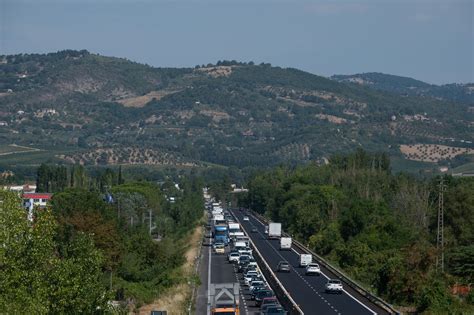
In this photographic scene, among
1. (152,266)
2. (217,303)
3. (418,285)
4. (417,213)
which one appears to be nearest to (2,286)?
(217,303)

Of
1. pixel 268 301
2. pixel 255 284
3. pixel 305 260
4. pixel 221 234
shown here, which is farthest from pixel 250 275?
pixel 221 234

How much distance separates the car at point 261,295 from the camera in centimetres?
5956

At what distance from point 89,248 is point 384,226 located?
56.6 m

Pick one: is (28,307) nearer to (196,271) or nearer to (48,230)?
(48,230)

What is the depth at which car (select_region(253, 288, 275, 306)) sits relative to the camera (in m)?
59.6

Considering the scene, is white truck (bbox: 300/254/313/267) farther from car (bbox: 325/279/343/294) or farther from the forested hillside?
car (bbox: 325/279/343/294)

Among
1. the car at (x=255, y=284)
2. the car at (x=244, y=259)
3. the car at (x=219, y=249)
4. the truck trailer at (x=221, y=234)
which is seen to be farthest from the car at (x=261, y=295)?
the truck trailer at (x=221, y=234)

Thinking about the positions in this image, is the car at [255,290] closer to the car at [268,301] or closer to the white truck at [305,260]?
the car at [268,301]

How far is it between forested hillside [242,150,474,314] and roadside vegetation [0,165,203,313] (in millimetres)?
13248

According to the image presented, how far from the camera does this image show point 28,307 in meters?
34.7

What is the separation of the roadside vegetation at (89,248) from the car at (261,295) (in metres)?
7.70

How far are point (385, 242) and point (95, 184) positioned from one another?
65.5 metres

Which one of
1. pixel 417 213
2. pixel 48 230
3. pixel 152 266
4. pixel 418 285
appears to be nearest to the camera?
pixel 48 230

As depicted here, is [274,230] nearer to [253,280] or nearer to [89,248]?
[253,280]
